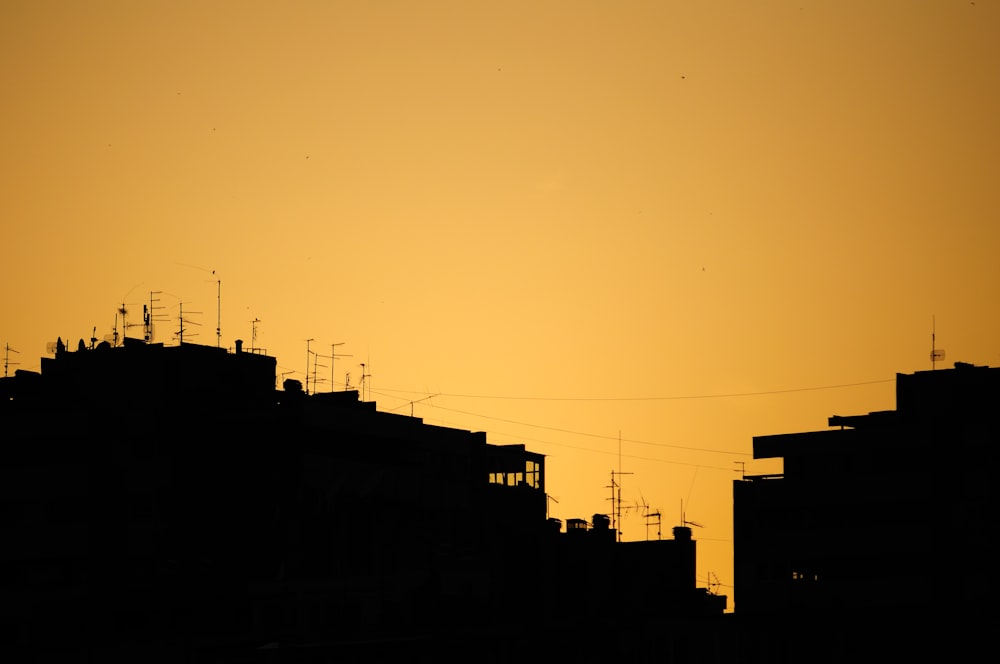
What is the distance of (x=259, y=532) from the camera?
100438mm

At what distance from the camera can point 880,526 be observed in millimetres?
113500

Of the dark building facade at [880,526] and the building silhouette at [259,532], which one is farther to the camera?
the dark building facade at [880,526]

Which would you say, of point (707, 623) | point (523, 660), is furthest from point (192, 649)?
point (707, 623)

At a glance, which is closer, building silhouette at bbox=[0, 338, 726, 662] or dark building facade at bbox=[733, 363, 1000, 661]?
building silhouette at bbox=[0, 338, 726, 662]

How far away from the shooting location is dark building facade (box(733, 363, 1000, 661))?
357 ft

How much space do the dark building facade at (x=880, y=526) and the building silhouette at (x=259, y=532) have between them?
5.53m

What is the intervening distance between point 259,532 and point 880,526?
3627cm

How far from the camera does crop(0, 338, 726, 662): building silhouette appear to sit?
92.7 metres

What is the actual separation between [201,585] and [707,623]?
1152 inches

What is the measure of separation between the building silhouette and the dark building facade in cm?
553

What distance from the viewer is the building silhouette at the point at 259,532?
304 feet

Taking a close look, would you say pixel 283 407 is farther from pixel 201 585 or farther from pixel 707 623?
pixel 707 623

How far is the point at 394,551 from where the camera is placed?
105250 mm

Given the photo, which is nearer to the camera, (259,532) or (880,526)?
(259,532)
